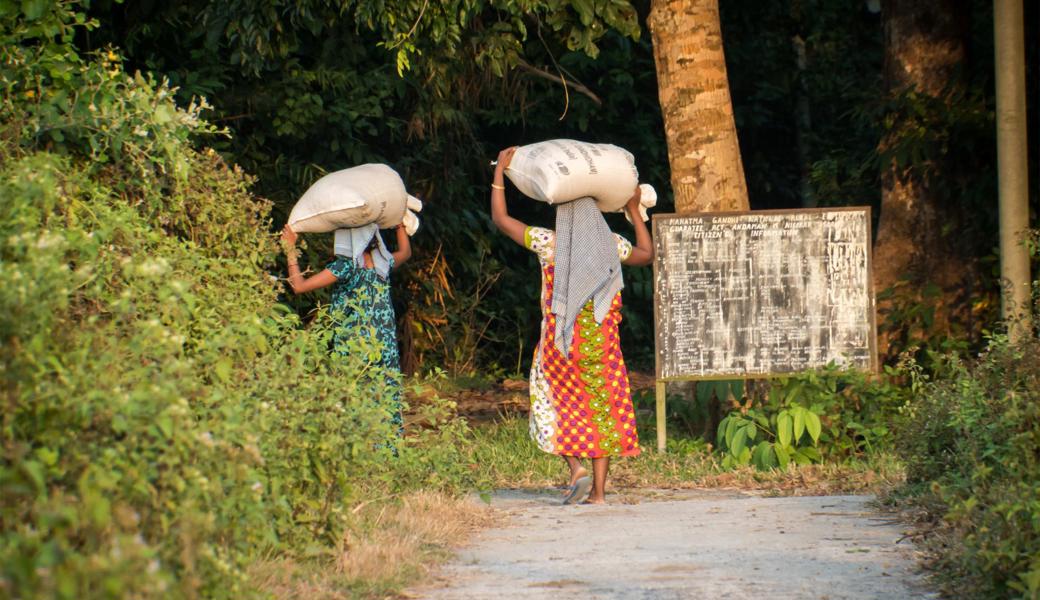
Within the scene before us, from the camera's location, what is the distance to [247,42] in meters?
10.6

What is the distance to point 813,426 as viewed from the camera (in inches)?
352

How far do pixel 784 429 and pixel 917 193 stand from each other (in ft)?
11.2

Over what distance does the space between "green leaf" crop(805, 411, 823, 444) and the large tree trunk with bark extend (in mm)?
2651

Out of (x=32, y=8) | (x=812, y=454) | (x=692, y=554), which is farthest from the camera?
(x=812, y=454)

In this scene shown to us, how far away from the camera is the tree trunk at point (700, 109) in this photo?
991cm

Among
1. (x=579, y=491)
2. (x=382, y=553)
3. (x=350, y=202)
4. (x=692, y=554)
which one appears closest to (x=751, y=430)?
(x=579, y=491)

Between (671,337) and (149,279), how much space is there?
5060 mm

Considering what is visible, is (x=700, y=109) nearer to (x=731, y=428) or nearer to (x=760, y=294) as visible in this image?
(x=760, y=294)

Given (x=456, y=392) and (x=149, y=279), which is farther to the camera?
(x=456, y=392)

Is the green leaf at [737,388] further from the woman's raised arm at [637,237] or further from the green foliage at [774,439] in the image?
the woman's raised arm at [637,237]

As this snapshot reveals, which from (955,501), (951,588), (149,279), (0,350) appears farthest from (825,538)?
(0,350)

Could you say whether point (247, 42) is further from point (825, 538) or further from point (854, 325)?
point (825, 538)

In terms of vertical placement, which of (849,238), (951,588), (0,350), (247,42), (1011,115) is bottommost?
(951,588)

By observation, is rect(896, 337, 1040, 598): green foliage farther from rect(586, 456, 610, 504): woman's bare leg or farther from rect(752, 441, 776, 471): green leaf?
rect(586, 456, 610, 504): woman's bare leg
